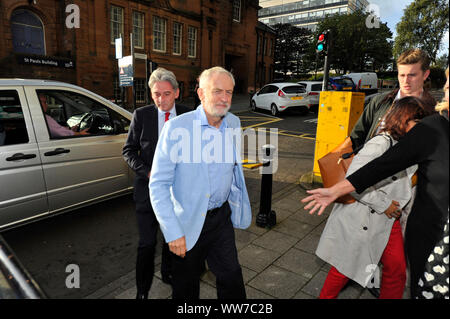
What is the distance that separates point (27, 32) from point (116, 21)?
5227 mm

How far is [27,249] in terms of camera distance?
3.58 metres

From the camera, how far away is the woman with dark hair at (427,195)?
4.21ft

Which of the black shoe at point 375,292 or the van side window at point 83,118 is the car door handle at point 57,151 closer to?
the van side window at point 83,118

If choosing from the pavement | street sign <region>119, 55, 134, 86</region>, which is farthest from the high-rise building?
the pavement

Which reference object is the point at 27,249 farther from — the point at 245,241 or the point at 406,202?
the point at 406,202

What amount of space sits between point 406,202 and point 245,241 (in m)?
2.05

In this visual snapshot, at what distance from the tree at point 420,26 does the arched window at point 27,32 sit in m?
45.6

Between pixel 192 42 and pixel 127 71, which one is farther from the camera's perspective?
pixel 192 42

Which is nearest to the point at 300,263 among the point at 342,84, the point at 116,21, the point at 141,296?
the point at 141,296

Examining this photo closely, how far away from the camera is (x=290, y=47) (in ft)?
171

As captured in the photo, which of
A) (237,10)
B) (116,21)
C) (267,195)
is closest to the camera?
(267,195)

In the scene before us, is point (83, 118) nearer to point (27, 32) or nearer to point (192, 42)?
point (27, 32)
